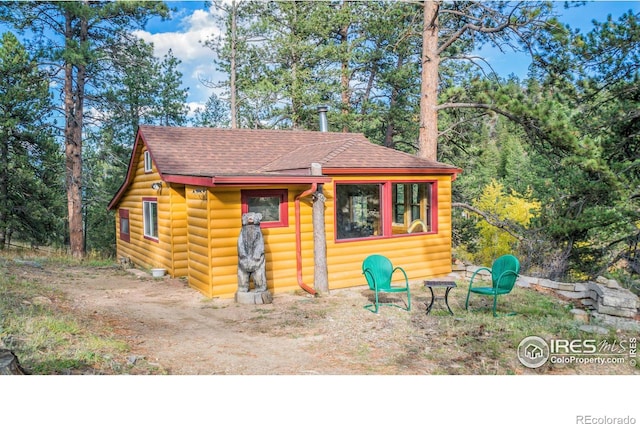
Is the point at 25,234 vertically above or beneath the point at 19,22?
beneath

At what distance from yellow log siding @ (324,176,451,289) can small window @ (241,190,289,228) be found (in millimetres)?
802

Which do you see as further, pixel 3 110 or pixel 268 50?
pixel 268 50

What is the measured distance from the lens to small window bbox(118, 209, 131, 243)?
12.7 m

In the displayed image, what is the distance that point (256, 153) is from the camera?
33.3 ft

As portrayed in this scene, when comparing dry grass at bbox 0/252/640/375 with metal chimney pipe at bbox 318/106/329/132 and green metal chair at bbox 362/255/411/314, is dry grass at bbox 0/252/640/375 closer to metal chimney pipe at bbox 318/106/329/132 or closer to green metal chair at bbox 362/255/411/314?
green metal chair at bbox 362/255/411/314

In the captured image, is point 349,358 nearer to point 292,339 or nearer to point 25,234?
point 292,339

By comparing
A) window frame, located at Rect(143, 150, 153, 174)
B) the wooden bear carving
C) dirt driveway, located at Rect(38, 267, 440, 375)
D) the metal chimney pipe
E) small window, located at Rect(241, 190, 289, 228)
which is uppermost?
the metal chimney pipe

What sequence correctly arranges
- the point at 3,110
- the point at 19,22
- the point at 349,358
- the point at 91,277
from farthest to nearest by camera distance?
the point at 3,110 < the point at 19,22 < the point at 91,277 < the point at 349,358

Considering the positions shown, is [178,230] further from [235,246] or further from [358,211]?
[358,211]

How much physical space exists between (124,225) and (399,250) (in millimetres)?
8224

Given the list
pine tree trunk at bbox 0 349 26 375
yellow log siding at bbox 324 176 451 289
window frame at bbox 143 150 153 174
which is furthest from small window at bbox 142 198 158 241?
pine tree trunk at bbox 0 349 26 375
